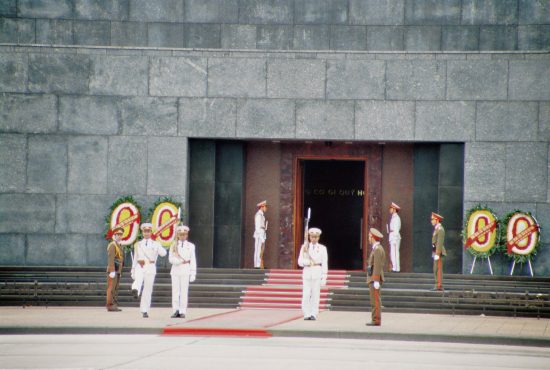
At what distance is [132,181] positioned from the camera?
110 feet

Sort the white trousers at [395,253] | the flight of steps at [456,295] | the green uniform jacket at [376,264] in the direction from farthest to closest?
1. the white trousers at [395,253]
2. the flight of steps at [456,295]
3. the green uniform jacket at [376,264]

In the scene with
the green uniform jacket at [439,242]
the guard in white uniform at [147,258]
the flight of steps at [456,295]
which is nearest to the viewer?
the guard in white uniform at [147,258]

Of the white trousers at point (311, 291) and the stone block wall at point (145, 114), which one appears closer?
the white trousers at point (311, 291)

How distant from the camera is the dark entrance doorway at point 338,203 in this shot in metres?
36.8

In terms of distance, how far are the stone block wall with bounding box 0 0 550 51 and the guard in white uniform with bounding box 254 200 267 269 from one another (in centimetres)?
520

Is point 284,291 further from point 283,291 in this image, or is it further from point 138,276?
point 138,276

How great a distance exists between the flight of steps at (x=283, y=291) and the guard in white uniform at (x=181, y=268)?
4141mm

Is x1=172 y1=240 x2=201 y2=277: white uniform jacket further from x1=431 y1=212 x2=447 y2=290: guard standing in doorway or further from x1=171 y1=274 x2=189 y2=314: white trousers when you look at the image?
x1=431 y1=212 x2=447 y2=290: guard standing in doorway

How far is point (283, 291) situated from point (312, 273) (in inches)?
Result: 199

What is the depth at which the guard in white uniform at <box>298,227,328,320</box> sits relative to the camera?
81.0 feet

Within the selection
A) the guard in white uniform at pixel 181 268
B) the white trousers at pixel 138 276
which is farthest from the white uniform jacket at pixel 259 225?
the guard in white uniform at pixel 181 268

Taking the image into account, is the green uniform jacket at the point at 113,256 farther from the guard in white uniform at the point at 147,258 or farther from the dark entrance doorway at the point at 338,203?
the dark entrance doorway at the point at 338,203

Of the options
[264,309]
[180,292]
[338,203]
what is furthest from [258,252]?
[180,292]

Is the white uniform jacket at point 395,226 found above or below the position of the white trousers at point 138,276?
above
